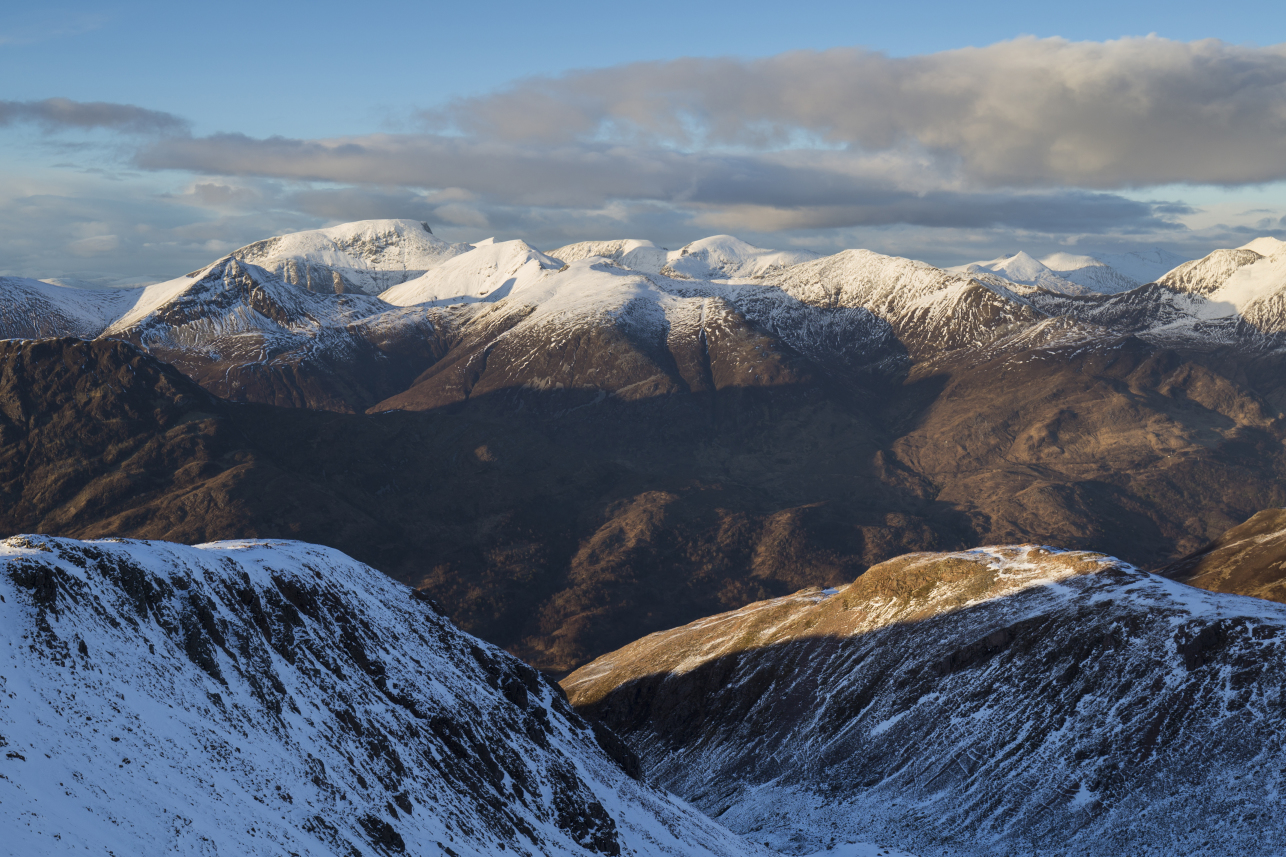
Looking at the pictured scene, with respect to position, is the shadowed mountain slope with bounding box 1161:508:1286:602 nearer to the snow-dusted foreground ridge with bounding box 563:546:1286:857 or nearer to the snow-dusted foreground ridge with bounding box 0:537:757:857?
the snow-dusted foreground ridge with bounding box 563:546:1286:857

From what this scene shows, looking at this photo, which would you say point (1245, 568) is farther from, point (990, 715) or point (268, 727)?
point (268, 727)

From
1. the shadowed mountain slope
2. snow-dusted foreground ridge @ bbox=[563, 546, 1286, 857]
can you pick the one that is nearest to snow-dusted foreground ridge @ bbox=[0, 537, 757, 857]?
snow-dusted foreground ridge @ bbox=[563, 546, 1286, 857]

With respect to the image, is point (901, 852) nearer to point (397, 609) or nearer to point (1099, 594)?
point (1099, 594)

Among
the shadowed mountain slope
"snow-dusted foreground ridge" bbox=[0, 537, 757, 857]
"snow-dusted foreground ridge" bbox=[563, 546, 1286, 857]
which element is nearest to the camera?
"snow-dusted foreground ridge" bbox=[0, 537, 757, 857]

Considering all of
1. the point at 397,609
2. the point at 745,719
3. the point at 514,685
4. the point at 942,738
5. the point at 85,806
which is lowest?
the point at 745,719

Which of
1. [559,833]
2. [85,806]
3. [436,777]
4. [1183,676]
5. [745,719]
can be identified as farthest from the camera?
[745,719]

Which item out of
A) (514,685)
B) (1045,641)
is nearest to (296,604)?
(514,685)

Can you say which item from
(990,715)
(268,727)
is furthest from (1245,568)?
(268,727)
